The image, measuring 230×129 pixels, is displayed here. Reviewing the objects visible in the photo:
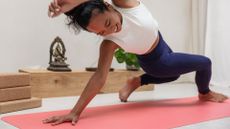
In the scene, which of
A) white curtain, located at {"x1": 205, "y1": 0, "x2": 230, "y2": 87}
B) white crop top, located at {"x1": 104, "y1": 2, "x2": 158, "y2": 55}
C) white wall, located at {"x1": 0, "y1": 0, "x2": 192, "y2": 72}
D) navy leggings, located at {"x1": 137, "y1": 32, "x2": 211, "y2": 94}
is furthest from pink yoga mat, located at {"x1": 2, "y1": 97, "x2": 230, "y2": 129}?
white curtain, located at {"x1": 205, "y1": 0, "x2": 230, "y2": 87}

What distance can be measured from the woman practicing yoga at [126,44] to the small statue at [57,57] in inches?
17.2

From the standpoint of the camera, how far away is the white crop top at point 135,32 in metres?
1.58

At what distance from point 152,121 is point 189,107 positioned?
1.33 ft

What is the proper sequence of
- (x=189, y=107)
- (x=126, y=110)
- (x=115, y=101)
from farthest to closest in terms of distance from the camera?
1. (x=115, y=101)
2. (x=189, y=107)
3. (x=126, y=110)

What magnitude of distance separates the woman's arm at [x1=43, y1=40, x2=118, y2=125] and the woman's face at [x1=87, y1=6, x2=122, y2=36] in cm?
8

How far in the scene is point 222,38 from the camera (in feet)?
9.37

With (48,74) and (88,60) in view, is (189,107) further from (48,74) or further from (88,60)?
(88,60)

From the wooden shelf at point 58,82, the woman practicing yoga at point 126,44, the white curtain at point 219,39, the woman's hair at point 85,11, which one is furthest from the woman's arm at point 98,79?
the white curtain at point 219,39

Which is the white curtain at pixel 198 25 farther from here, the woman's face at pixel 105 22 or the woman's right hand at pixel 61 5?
the woman's right hand at pixel 61 5

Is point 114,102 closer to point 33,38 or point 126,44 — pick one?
point 126,44

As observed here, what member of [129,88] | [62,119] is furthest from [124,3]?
[62,119]

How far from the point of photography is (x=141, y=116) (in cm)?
148

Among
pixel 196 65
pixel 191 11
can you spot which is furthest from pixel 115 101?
pixel 191 11

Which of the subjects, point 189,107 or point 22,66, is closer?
point 189,107
